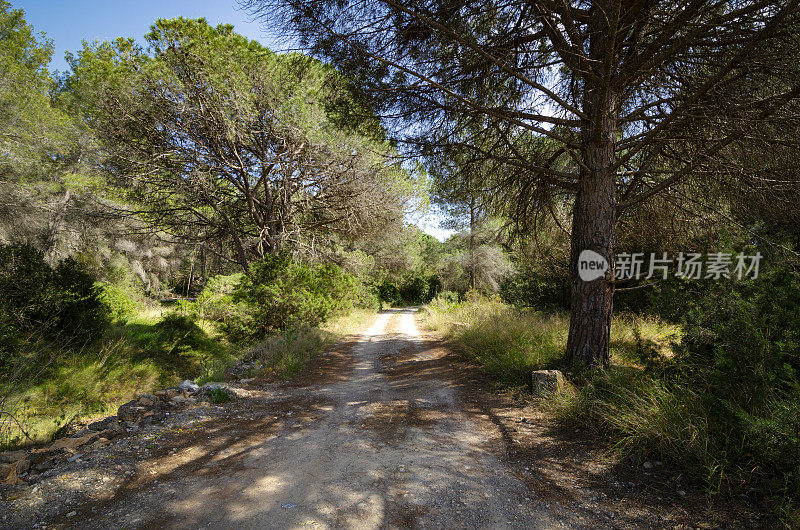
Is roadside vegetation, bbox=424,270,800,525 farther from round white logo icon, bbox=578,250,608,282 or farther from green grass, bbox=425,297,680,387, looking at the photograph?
round white logo icon, bbox=578,250,608,282

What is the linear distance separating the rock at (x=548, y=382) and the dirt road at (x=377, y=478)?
0.50 m

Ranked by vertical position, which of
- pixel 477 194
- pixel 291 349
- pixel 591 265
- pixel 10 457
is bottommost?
pixel 291 349

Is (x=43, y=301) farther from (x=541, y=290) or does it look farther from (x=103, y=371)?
Result: (x=541, y=290)

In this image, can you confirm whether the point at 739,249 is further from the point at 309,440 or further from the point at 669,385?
the point at 309,440

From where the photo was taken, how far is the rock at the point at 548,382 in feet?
14.2

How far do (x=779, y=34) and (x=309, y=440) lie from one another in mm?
6508

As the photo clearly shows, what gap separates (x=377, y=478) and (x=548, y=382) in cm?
285

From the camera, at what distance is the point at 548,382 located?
14.5 feet

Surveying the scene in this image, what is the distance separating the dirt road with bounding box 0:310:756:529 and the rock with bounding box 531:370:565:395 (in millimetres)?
504

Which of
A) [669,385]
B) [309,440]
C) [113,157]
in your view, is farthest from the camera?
[113,157]

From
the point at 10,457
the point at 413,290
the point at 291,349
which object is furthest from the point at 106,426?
the point at 413,290

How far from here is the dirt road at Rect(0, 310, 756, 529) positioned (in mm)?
2195

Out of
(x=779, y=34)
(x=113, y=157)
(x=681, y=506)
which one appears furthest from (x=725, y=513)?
(x=113, y=157)

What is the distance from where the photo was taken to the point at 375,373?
702 cm
